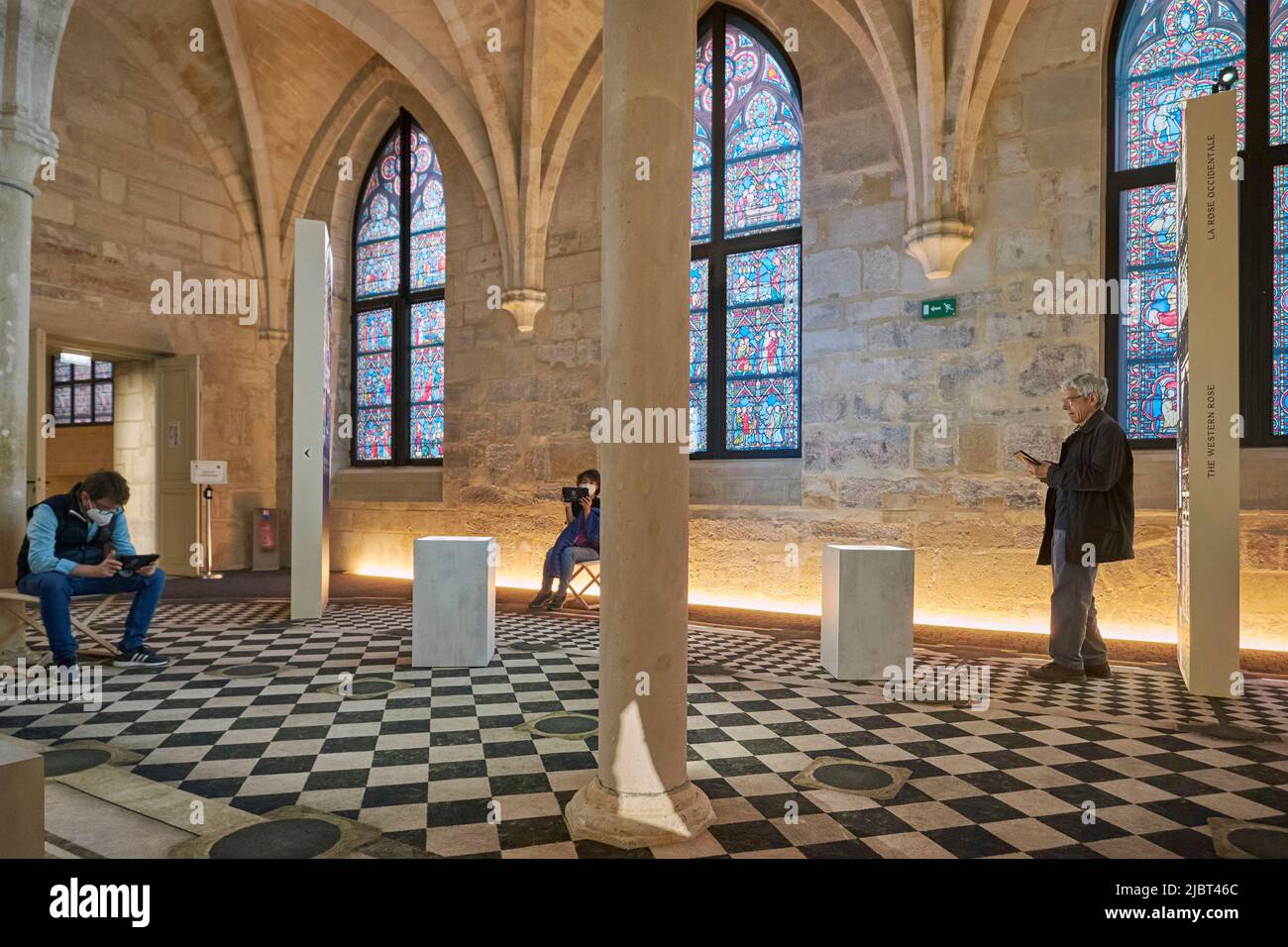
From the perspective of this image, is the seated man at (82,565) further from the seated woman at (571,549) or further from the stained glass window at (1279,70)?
the stained glass window at (1279,70)

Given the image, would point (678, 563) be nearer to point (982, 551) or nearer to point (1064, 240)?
point (982, 551)

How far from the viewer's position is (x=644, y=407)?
110 inches

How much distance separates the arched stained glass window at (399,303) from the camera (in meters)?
11.1

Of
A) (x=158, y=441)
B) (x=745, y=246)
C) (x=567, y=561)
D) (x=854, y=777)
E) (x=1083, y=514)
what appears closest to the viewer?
(x=854, y=777)

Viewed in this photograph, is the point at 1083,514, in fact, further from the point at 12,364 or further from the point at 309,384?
the point at 12,364

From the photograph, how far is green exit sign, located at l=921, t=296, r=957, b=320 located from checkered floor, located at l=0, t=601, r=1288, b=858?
124 inches

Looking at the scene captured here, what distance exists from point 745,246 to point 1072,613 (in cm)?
512

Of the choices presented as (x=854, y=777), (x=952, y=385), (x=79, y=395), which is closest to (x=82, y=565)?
(x=854, y=777)

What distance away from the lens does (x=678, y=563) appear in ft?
9.49

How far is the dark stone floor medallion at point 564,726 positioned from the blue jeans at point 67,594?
117 inches

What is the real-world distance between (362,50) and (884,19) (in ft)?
22.7
